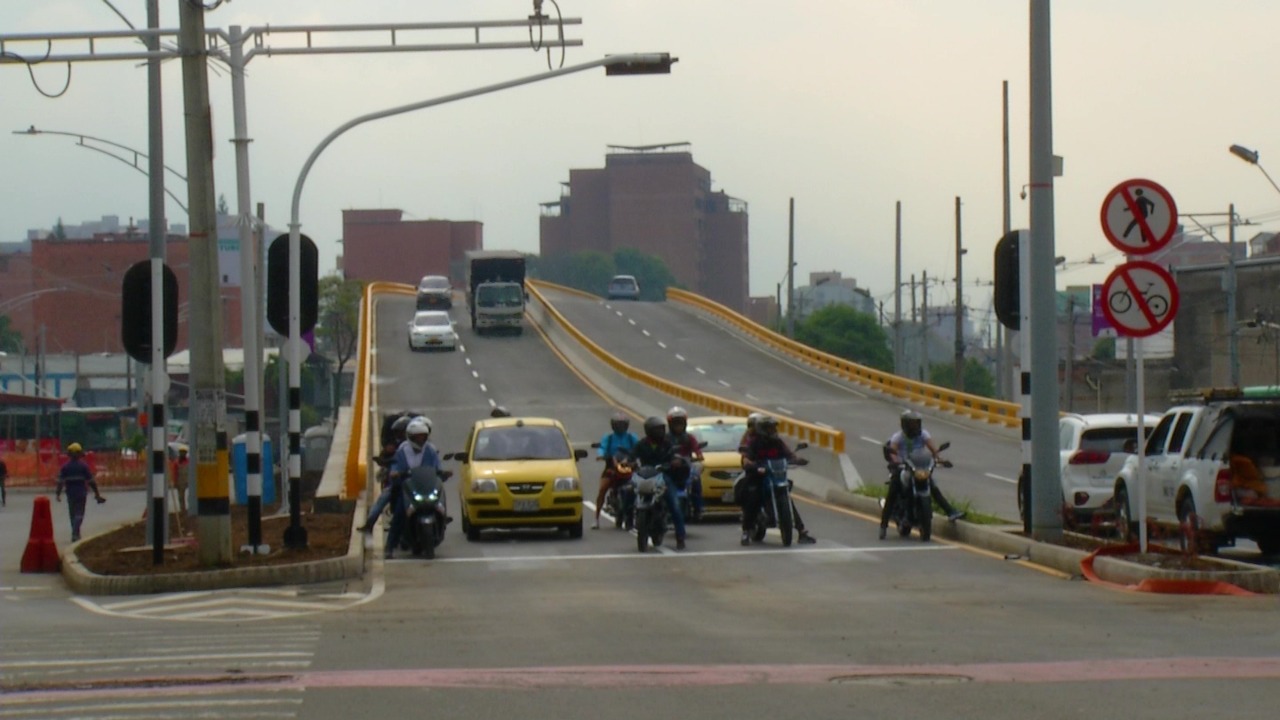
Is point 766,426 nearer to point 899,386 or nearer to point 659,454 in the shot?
point 659,454

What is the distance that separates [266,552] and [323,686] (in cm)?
1067

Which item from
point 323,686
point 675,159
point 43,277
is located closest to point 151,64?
point 323,686

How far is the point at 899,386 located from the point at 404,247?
120317 millimetres

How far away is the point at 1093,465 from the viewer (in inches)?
894

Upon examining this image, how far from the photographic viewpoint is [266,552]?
2002 cm

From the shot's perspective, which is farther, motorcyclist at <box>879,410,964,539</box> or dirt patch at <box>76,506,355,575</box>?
motorcyclist at <box>879,410,964,539</box>

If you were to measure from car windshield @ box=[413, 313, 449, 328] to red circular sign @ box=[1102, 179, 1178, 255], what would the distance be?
55.1 meters

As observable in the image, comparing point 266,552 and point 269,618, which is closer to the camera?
point 269,618

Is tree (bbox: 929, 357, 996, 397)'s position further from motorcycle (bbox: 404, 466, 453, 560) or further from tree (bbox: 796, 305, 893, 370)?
motorcycle (bbox: 404, 466, 453, 560)

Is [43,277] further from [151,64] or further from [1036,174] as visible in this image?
[1036,174]

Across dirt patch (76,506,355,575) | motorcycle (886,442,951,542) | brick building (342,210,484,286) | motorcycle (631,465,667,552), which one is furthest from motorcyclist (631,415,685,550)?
brick building (342,210,484,286)

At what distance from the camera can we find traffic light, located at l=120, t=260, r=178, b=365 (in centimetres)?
1944

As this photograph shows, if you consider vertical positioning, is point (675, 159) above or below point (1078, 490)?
above

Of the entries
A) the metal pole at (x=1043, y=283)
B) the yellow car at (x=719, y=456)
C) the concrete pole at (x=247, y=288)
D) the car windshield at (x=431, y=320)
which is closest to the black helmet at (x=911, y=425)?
the metal pole at (x=1043, y=283)
